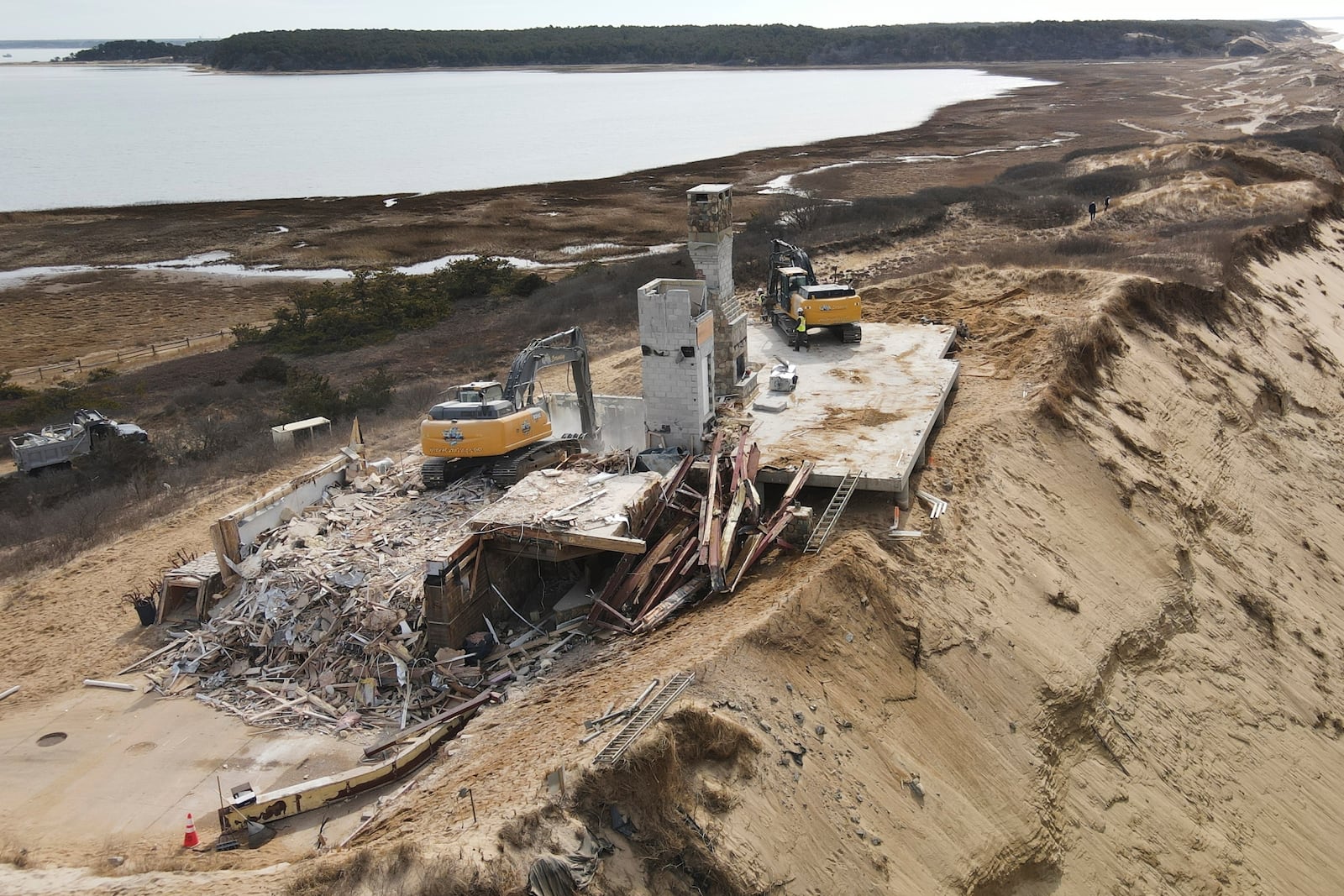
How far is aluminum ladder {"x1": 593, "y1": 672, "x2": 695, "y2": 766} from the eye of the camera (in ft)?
32.8

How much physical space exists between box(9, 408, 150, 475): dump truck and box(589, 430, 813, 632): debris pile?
54.8 feet

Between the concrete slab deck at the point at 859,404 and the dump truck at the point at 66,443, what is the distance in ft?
53.4

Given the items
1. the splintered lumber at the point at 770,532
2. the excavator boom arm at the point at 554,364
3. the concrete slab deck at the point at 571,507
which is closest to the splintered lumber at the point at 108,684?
the concrete slab deck at the point at 571,507

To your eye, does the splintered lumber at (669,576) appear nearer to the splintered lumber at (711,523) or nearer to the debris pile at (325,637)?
the splintered lumber at (711,523)

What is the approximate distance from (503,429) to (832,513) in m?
5.68

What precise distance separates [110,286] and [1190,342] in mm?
46573

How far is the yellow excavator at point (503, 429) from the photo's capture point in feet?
55.5

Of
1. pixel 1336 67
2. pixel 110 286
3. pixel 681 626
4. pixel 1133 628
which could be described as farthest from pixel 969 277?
pixel 1336 67

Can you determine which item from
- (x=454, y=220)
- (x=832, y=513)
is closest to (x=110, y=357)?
(x=454, y=220)

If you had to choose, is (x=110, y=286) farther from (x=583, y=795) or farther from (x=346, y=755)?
(x=583, y=795)

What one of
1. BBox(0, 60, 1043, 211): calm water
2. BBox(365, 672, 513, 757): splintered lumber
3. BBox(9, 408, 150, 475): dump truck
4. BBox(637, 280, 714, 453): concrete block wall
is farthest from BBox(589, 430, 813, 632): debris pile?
BBox(0, 60, 1043, 211): calm water

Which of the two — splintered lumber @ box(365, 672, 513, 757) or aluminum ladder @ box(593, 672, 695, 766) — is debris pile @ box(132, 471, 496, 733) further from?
aluminum ladder @ box(593, 672, 695, 766)

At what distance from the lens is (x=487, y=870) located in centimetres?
880

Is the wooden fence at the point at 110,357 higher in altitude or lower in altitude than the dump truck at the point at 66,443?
lower
